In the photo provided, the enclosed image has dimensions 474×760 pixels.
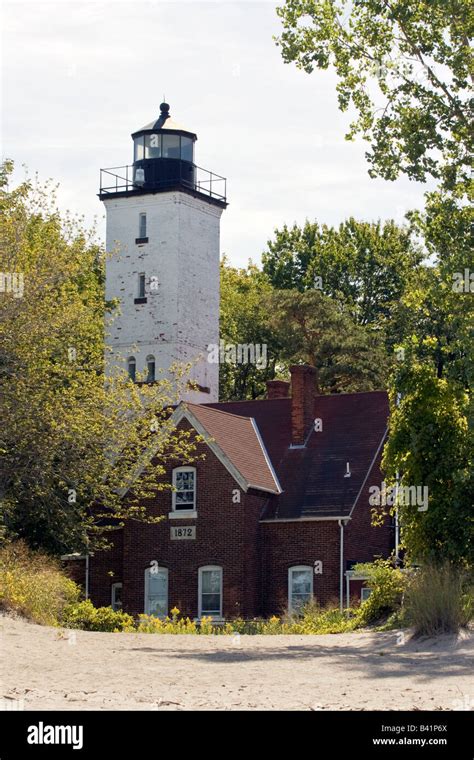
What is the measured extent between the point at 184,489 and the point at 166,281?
19.0 m

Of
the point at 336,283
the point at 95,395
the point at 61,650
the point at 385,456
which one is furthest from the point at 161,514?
the point at 336,283

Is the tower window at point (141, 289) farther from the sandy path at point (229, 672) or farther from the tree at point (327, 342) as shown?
the sandy path at point (229, 672)

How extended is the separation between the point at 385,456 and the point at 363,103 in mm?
7682

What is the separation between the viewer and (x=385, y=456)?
27.6m

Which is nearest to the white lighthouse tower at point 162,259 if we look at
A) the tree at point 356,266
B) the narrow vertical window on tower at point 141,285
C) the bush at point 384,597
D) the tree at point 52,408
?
the narrow vertical window on tower at point 141,285

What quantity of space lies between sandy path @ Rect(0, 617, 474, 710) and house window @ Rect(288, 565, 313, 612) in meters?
15.6

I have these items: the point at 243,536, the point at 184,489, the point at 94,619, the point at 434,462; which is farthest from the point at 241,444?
the point at 434,462

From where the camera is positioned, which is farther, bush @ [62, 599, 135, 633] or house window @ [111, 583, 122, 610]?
house window @ [111, 583, 122, 610]

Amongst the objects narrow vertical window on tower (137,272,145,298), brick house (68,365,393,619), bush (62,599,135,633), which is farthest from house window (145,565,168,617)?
narrow vertical window on tower (137,272,145,298)

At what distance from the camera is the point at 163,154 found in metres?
58.4

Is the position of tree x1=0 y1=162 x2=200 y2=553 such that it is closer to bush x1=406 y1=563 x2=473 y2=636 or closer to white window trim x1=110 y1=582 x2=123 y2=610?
white window trim x1=110 y1=582 x2=123 y2=610

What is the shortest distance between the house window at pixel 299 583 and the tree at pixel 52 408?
727 cm

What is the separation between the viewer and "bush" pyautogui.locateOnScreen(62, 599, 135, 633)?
28.6 metres

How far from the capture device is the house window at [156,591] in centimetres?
4047
